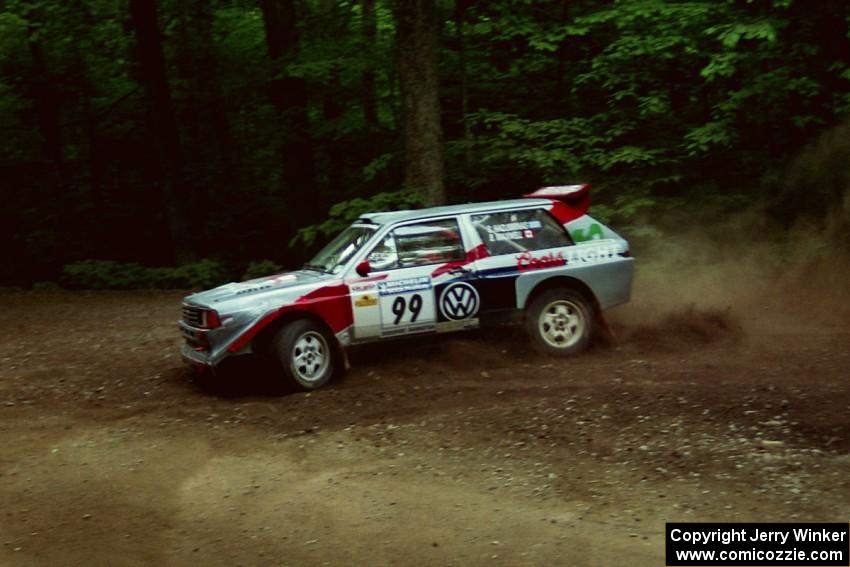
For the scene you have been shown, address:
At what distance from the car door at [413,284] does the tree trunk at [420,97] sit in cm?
536

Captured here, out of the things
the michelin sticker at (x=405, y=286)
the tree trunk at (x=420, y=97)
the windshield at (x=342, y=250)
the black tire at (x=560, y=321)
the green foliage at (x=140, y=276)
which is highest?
the tree trunk at (x=420, y=97)

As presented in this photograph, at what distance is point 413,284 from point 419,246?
490mm

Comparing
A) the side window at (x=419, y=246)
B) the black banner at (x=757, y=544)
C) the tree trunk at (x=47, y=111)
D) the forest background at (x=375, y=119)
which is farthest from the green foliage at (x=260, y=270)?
the black banner at (x=757, y=544)

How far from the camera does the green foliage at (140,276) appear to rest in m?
21.6

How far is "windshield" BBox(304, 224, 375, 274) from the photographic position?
11.3m

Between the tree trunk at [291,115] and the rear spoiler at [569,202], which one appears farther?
the tree trunk at [291,115]

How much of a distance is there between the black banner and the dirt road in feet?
0.64

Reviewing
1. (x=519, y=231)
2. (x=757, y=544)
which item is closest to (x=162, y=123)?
(x=519, y=231)

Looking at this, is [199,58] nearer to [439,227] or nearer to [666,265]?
[666,265]

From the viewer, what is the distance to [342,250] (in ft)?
38.0

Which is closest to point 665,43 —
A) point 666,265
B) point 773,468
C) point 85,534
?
point 666,265

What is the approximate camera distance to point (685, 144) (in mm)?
18125

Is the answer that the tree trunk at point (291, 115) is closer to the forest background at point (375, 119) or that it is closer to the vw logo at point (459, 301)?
the forest background at point (375, 119)

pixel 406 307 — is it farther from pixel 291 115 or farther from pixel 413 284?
pixel 291 115
